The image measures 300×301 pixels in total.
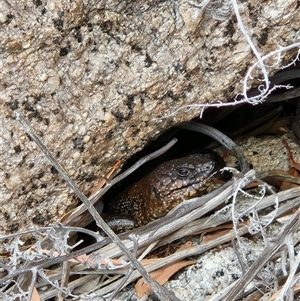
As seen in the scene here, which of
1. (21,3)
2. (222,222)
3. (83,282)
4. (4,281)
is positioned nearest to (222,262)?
(222,222)

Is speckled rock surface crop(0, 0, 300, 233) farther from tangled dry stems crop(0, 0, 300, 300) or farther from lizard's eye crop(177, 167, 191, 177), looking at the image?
lizard's eye crop(177, 167, 191, 177)

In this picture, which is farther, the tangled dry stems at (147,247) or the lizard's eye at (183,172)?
the lizard's eye at (183,172)

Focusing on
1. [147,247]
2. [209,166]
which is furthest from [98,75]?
[209,166]

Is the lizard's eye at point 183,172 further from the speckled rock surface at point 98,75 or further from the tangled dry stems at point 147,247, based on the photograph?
the speckled rock surface at point 98,75

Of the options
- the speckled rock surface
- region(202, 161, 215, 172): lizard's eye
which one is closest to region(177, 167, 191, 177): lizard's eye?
region(202, 161, 215, 172): lizard's eye

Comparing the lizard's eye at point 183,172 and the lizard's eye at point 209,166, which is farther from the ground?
the lizard's eye at point 183,172

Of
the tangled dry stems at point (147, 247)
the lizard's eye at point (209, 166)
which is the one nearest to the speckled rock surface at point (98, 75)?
the tangled dry stems at point (147, 247)

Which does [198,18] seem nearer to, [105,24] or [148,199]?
[105,24]
